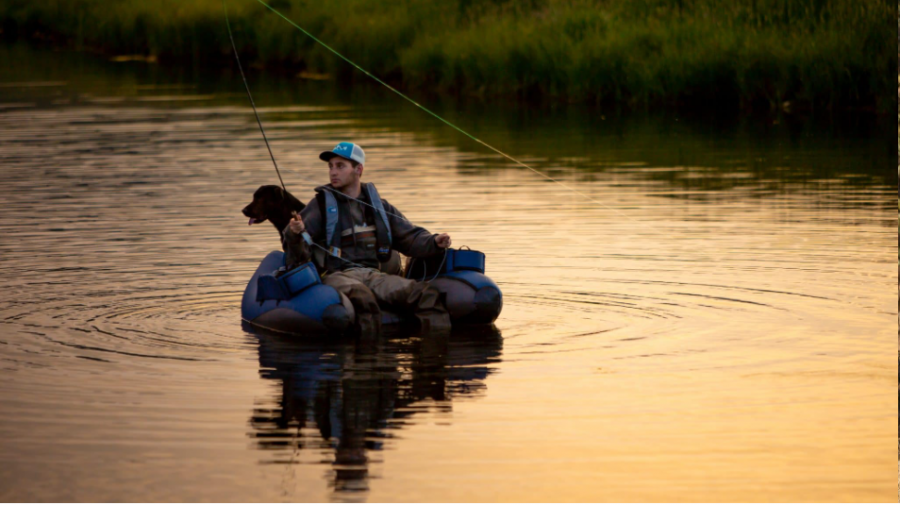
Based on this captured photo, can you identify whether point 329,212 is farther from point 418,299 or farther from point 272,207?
point 418,299

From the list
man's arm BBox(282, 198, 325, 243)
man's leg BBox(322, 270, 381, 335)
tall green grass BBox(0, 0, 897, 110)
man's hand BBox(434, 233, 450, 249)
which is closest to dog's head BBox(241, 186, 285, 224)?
man's arm BBox(282, 198, 325, 243)

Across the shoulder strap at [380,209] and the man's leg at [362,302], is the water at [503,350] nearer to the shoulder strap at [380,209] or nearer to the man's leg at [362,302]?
the man's leg at [362,302]

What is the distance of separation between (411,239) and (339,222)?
48 centimetres

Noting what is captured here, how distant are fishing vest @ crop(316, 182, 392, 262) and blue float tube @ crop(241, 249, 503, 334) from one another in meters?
0.38

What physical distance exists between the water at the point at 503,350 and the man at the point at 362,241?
0.45 metres

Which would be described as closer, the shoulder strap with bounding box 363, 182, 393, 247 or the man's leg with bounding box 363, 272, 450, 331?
the man's leg with bounding box 363, 272, 450, 331

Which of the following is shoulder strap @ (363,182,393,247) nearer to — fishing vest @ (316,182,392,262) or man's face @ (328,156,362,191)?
fishing vest @ (316,182,392,262)

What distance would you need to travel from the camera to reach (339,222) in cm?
1074

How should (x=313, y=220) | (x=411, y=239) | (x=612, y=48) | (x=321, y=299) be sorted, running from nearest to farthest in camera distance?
(x=321, y=299), (x=313, y=220), (x=411, y=239), (x=612, y=48)

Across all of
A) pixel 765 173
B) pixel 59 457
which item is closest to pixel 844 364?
pixel 59 457

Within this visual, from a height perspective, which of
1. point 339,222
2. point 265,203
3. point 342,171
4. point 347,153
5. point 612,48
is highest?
point 612,48

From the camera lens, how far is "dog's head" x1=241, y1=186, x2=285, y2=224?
10.8m

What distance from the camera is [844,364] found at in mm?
9172

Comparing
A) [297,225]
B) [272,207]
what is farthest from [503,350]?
[272,207]
